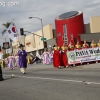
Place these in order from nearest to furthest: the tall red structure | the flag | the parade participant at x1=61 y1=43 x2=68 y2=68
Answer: the parade participant at x1=61 y1=43 x2=68 y2=68, the flag, the tall red structure

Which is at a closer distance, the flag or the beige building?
the flag

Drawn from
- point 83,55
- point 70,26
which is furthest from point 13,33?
point 70,26

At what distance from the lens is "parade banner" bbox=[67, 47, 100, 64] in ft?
62.9

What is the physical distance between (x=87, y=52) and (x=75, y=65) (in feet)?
4.58

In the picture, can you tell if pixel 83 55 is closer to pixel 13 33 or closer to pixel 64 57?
pixel 64 57

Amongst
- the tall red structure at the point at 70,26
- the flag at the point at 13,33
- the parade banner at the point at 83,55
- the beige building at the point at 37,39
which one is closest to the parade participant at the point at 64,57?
the parade banner at the point at 83,55

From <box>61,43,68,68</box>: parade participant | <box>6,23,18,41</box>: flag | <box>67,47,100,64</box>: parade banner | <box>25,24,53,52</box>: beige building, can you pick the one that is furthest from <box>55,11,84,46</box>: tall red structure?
<box>61,43,68,68</box>: parade participant

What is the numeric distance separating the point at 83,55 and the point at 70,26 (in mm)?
22521

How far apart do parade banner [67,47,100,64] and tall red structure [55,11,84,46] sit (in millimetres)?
21634

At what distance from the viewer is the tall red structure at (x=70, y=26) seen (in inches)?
1622

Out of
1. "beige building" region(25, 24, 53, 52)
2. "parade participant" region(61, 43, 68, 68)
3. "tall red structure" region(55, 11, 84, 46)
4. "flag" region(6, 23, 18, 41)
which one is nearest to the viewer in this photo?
"parade participant" region(61, 43, 68, 68)

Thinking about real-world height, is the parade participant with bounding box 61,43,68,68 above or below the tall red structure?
below

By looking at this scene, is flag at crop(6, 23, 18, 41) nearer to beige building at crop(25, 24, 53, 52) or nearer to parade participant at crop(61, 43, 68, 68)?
parade participant at crop(61, 43, 68, 68)

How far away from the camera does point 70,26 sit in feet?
136
